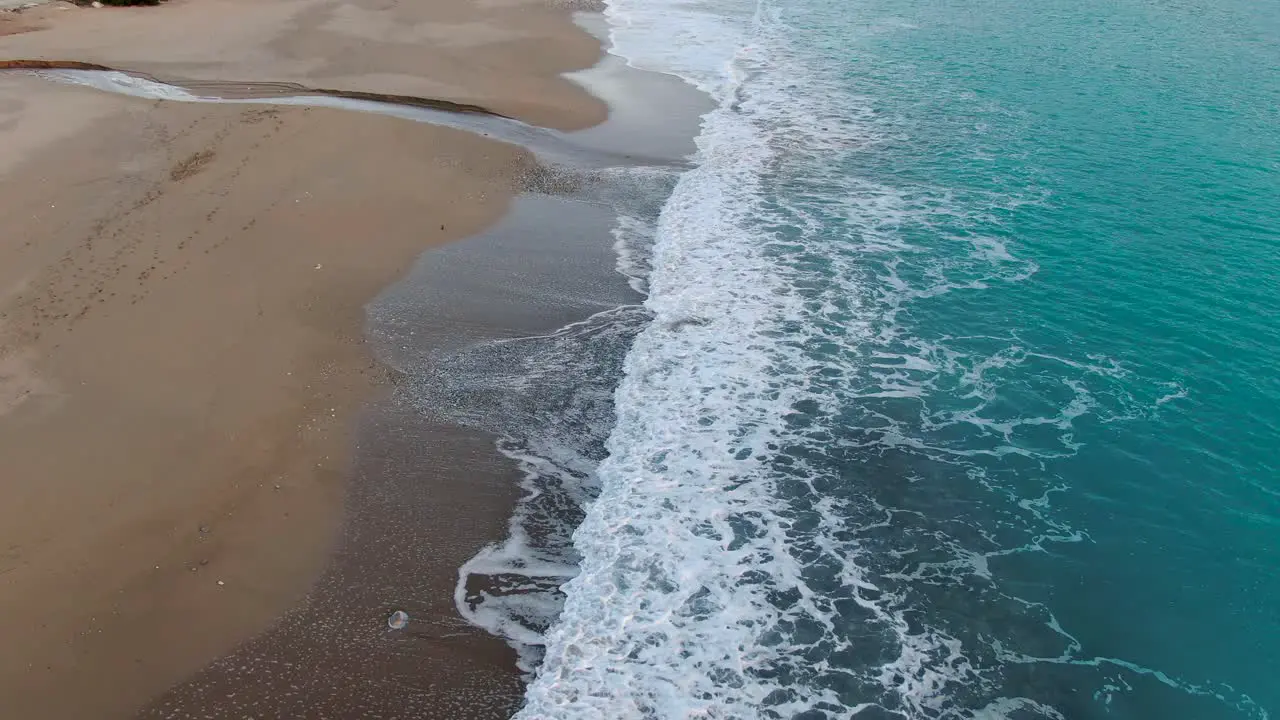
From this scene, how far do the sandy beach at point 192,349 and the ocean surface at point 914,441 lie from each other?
1478 mm

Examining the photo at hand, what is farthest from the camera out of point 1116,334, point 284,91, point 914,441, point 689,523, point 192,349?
point 284,91

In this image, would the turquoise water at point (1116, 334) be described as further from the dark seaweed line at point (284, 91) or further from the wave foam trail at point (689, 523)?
→ the dark seaweed line at point (284, 91)

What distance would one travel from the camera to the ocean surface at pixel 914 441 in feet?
23.1

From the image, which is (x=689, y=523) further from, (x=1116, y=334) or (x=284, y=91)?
(x=284, y=91)

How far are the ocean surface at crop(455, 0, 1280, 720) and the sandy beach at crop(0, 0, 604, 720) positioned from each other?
148 centimetres

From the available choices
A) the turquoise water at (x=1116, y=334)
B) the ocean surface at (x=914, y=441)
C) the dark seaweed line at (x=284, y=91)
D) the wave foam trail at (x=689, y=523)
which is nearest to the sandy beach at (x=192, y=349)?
the dark seaweed line at (x=284, y=91)

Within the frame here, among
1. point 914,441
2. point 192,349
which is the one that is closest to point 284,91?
point 192,349

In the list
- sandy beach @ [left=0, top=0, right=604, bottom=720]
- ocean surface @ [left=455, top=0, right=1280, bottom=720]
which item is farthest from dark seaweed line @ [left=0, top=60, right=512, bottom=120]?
ocean surface @ [left=455, top=0, right=1280, bottom=720]

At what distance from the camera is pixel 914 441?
9562 millimetres

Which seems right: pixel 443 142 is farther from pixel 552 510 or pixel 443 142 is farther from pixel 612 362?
pixel 552 510

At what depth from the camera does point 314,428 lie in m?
8.91

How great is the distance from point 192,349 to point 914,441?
28.3 feet

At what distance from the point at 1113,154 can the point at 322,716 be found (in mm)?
18003

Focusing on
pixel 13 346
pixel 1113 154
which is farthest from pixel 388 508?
pixel 1113 154
